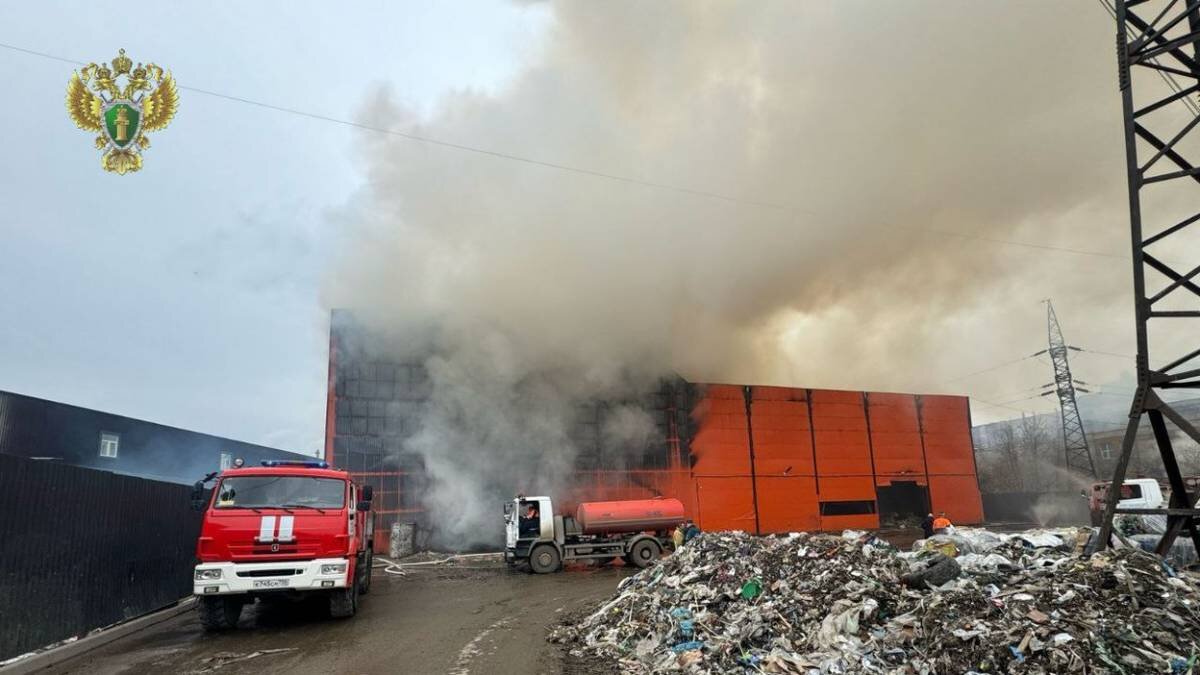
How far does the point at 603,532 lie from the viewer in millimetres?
17969

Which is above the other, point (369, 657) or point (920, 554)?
point (920, 554)

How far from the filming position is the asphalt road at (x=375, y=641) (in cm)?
689

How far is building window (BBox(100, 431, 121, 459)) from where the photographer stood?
808 inches

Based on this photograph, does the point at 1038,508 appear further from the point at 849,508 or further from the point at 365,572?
the point at 365,572

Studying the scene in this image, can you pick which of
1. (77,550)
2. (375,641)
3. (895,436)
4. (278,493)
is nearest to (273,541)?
(278,493)

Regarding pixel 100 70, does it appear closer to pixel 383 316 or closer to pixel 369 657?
pixel 369 657

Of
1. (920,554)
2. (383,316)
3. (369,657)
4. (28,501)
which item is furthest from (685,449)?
(28,501)

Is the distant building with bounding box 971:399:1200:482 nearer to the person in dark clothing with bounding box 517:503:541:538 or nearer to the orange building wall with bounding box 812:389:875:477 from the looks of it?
the orange building wall with bounding box 812:389:875:477

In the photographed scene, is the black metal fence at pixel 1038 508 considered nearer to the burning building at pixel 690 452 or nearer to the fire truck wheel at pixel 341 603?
the burning building at pixel 690 452

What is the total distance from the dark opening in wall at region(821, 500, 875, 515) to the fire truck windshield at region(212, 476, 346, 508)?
23.1 m

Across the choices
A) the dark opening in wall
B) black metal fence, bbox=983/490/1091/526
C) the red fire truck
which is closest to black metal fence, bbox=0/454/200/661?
the red fire truck

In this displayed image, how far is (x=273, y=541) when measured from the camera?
8.42 metres

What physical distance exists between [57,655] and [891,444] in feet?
95.7

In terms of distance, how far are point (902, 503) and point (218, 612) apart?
2770cm
